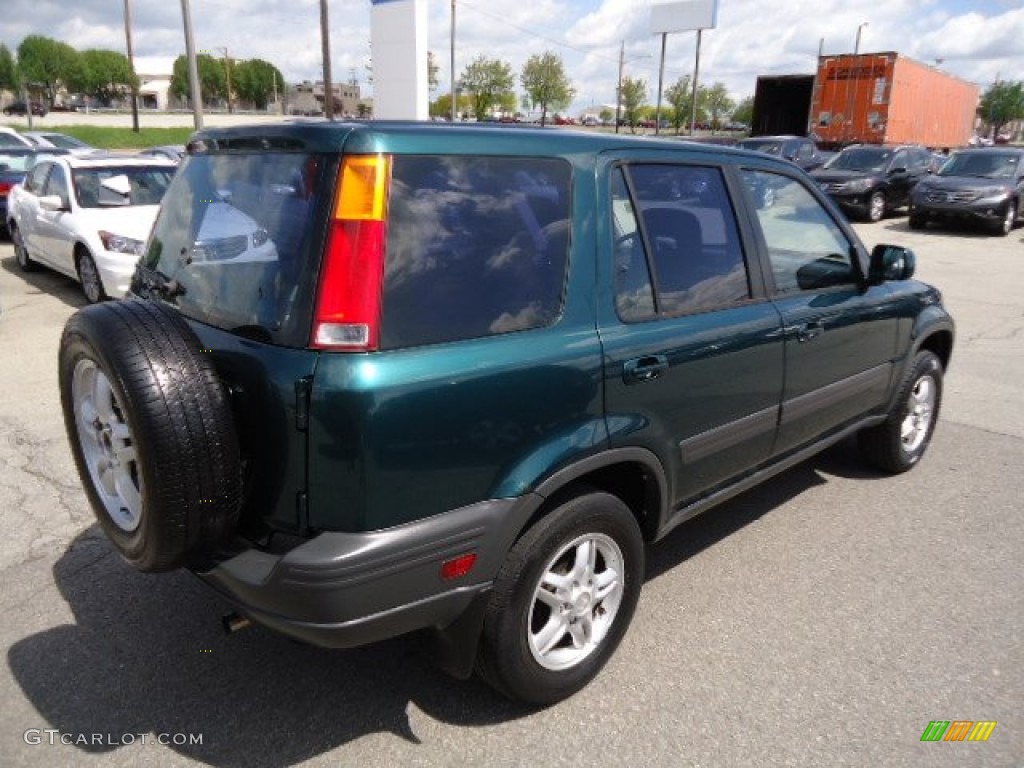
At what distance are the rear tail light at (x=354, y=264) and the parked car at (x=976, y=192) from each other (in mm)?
16913

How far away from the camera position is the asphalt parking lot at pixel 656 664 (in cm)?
241

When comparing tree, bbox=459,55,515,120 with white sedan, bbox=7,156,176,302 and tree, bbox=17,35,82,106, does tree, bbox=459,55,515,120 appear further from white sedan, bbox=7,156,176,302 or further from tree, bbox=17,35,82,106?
tree, bbox=17,35,82,106

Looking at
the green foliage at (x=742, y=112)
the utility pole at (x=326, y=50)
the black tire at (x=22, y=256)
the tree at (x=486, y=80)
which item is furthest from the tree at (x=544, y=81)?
the black tire at (x=22, y=256)

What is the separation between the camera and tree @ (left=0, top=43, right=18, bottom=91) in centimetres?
10569

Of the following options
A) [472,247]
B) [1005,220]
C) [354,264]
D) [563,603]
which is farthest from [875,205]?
[354,264]

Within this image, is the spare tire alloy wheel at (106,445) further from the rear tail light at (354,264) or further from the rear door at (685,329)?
the rear door at (685,329)

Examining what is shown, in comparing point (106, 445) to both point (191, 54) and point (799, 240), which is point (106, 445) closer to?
point (799, 240)

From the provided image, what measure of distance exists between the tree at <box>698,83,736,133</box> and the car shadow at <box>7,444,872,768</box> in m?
79.9

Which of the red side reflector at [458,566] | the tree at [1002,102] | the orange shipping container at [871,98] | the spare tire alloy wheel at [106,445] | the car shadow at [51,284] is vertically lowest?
the car shadow at [51,284]

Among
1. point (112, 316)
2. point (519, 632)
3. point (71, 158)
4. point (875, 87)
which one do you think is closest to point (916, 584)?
point (519, 632)

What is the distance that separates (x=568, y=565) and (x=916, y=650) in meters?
1.41

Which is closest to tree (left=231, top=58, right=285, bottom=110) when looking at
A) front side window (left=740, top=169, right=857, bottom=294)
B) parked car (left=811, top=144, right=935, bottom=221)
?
parked car (left=811, top=144, right=935, bottom=221)

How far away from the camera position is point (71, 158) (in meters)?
8.98

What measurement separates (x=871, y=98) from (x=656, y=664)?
25106mm
